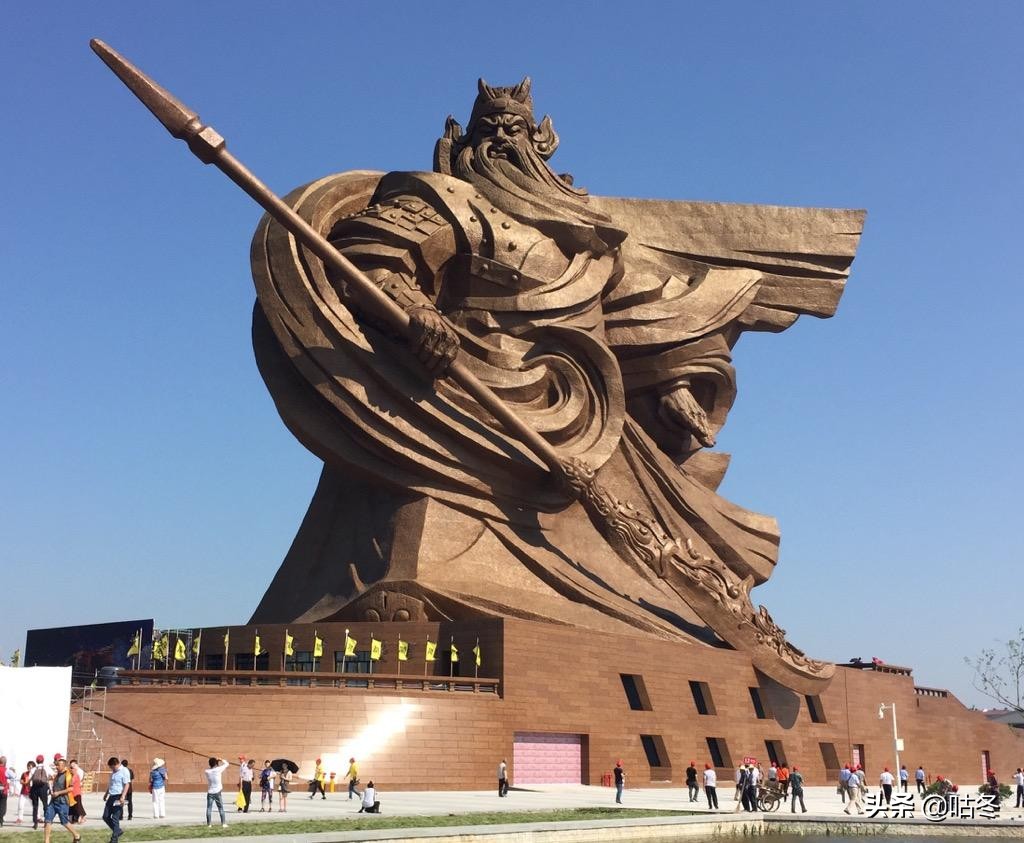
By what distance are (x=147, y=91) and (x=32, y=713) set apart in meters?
12.2

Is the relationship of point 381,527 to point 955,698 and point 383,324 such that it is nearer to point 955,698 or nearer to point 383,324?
point 383,324

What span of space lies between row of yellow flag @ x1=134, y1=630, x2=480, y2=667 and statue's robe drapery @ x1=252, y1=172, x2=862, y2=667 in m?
0.96

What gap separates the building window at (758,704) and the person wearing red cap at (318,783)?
531 inches

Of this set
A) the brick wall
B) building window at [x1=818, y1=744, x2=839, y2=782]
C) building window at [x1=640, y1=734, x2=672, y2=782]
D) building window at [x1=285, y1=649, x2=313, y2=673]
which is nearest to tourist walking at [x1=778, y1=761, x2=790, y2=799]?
building window at [x1=640, y1=734, x2=672, y2=782]

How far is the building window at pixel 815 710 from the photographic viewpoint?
34000 millimetres

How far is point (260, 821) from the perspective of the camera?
56.5 feet

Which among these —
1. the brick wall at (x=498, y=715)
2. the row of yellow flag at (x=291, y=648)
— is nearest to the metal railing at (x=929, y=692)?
the brick wall at (x=498, y=715)

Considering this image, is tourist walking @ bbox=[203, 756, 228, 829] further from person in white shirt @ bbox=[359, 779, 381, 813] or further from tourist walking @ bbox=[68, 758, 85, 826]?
person in white shirt @ bbox=[359, 779, 381, 813]

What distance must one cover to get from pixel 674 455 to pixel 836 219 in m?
8.65

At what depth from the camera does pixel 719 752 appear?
30344 mm

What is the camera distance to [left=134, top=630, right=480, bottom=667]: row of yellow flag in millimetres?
26812


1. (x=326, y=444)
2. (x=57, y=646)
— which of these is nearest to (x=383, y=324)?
(x=326, y=444)

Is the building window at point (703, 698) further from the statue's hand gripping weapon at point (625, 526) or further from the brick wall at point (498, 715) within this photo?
the statue's hand gripping weapon at point (625, 526)

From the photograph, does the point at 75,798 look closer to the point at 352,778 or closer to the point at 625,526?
the point at 352,778
